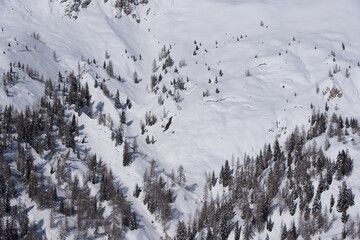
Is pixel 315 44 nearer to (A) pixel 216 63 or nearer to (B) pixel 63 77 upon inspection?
(A) pixel 216 63

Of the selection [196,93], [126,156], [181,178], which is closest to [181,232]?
[181,178]

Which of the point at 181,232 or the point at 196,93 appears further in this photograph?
the point at 196,93

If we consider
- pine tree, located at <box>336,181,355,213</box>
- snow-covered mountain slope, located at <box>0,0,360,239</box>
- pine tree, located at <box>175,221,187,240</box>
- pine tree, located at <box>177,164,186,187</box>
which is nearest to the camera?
pine tree, located at <box>336,181,355,213</box>

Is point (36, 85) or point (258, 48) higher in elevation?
point (258, 48)

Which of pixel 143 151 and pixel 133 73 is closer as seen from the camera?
pixel 143 151

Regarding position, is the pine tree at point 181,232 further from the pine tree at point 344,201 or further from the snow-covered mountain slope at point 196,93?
the pine tree at point 344,201

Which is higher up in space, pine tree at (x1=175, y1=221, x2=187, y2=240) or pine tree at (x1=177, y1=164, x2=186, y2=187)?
pine tree at (x1=177, y1=164, x2=186, y2=187)

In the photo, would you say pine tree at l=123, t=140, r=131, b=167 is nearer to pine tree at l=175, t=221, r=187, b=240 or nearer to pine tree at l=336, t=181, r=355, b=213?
pine tree at l=175, t=221, r=187, b=240

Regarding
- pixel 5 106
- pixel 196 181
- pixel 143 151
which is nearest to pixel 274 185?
pixel 196 181

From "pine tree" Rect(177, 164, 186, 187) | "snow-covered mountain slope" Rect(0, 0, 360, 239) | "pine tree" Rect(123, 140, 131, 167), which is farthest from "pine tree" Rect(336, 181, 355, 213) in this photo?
"pine tree" Rect(123, 140, 131, 167)

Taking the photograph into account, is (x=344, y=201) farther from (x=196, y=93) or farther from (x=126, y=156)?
(x=196, y=93)

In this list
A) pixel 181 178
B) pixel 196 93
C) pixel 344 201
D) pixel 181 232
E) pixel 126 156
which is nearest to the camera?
pixel 344 201
